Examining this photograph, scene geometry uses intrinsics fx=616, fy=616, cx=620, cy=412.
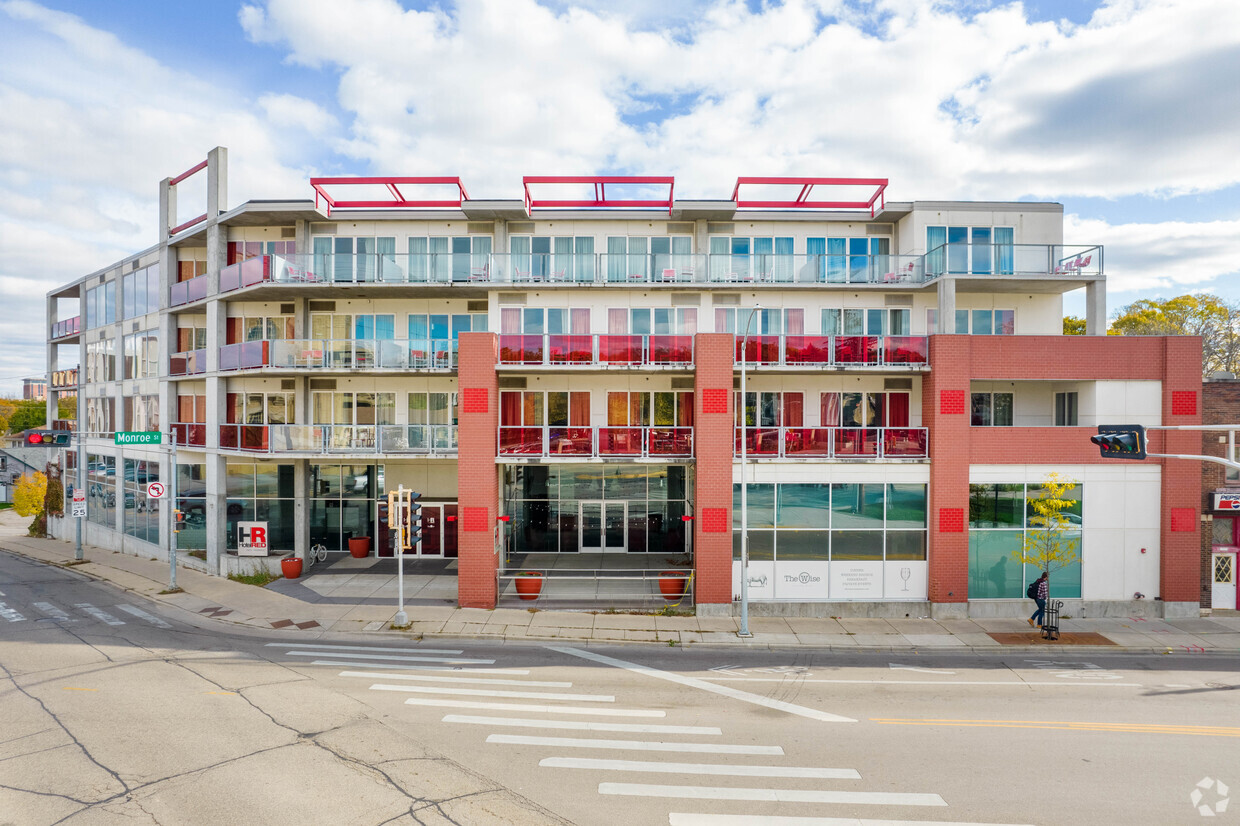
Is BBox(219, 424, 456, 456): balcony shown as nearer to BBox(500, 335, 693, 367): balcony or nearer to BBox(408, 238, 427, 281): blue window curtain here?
BBox(500, 335, 693, 367): balcony

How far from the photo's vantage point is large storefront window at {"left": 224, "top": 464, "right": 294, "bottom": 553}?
25.0 meters

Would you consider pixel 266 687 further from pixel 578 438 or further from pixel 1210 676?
pixel 1210 676

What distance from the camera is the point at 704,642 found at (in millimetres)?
16938

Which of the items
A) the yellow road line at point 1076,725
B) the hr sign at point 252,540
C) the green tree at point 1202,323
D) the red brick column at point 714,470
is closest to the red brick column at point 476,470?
the red brick column at point 714,470

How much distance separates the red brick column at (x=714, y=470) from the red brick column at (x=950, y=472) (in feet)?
21.3

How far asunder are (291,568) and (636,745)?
17437 millimetres

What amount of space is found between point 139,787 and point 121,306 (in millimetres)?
30205

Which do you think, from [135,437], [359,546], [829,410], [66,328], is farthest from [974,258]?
[66,328]

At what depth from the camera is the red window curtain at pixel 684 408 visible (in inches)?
906

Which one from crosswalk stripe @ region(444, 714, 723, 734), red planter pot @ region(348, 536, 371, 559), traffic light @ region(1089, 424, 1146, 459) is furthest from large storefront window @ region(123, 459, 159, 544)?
traffic light @ region(1089, 424, 1146, 459)

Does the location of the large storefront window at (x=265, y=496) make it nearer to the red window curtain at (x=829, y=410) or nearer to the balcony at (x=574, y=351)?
the balcony at (x=574, y=351)

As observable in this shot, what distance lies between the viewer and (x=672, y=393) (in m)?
23.0

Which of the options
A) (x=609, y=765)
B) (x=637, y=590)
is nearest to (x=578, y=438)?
(x=637, y=590)

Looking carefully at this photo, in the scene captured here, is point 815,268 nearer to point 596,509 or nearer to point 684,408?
point 684,408
